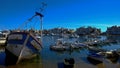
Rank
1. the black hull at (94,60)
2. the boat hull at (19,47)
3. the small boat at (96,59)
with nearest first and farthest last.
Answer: the boat hull at (19,47), the black hull at (94,60), the small boat at (96,59)

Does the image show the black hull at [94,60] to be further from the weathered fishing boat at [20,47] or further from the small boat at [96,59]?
the weathered fishing boat at [20,47]

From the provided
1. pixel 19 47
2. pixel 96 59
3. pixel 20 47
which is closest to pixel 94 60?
pixel 96 59

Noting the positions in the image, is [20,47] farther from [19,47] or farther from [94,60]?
[94,60]

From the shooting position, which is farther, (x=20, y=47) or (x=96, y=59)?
(x=96, y=59)

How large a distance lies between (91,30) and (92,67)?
134 metres

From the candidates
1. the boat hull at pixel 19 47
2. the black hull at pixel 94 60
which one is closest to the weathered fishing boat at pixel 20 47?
the boat hull at pixel 19 47

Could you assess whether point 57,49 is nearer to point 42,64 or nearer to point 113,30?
point 42,64

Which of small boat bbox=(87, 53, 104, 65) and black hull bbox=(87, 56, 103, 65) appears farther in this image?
small boat bbox=(87, 53, 104, 65)

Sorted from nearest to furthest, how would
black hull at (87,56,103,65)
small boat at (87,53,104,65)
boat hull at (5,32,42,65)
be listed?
boat hull at (5,32,42,65) < black hull at (87,56,103,65) < small boat at (87,53,104,65)

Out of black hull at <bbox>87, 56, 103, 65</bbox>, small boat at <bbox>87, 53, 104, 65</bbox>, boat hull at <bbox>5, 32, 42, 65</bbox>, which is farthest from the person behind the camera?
small boat at <bbox>87, 53, 104, 65</bbox>

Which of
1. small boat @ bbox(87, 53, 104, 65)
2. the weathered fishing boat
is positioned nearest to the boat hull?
the weathered fishing boat

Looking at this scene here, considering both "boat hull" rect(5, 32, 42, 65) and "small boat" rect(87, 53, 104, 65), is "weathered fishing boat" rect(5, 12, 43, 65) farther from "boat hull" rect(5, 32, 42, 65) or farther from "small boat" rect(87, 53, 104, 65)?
"small boat" rect(87, 53, 104, 65)

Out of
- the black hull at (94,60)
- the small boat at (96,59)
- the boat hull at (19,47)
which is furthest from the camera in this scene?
the small boat at (96,59)

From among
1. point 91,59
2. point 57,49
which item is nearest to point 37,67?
point 91,59
